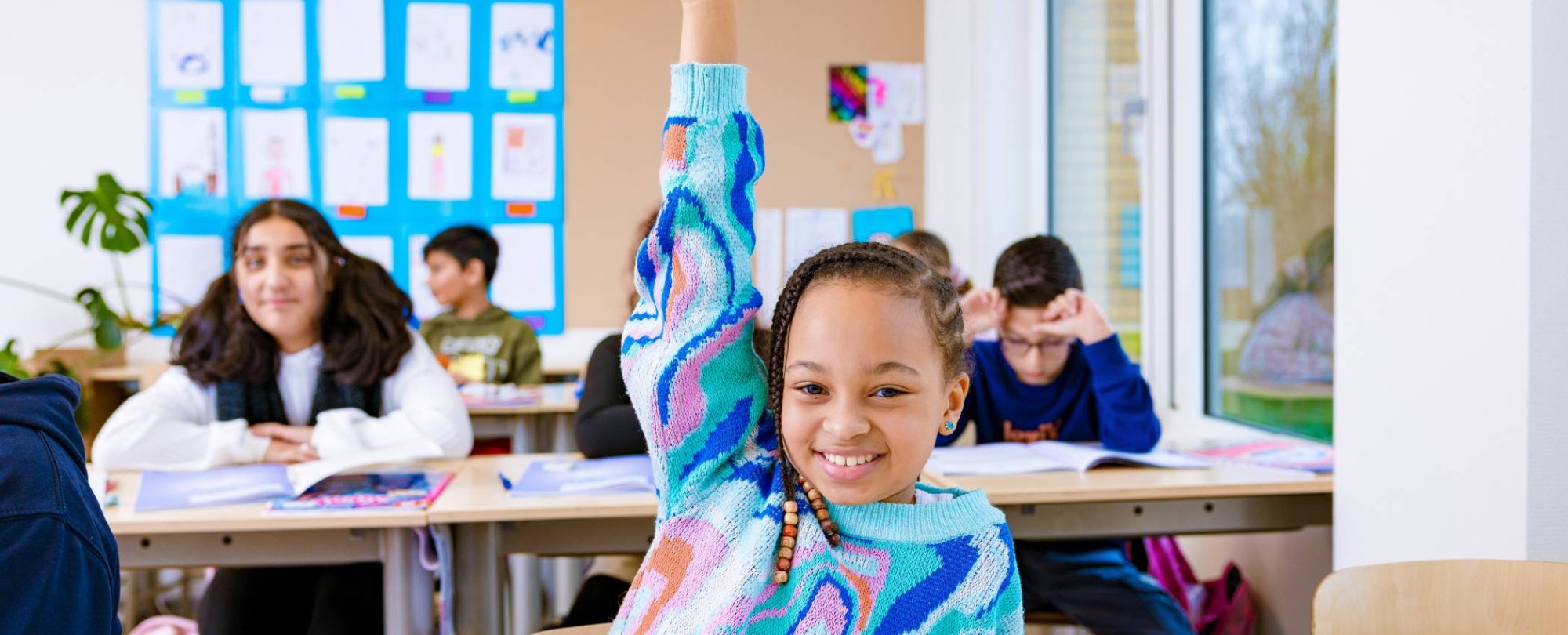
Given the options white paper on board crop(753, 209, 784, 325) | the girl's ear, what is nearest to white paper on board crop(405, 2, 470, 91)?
white paper on board crop(753, 209, 784, 325)

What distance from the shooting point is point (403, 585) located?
1.85m

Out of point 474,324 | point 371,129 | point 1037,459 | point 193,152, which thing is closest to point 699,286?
point 1037,459

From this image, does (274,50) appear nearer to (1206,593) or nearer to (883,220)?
(883,220)

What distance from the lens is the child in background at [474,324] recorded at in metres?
4.10

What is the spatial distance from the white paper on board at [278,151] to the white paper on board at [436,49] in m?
0.50

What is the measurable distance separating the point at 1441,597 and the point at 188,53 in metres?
4.92

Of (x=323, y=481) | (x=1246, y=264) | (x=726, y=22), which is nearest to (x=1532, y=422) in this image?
(x=726, y=22)

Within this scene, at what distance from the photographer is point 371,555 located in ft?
6.06

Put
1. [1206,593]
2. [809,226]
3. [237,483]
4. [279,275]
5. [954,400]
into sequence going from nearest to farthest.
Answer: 1. [954,400]
2. [237,483]
3. [279,275]
4. [1206,593]
5. [809,226]

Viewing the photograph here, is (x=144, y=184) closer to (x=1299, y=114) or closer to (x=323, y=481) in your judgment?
(x=323, y=481)

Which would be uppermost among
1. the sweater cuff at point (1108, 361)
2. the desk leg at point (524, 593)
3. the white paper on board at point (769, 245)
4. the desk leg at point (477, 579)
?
the white paper on board at point (769, 245)

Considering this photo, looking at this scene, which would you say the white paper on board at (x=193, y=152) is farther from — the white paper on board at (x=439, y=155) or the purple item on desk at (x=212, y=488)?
the purple item on desk at (x=212, y=488)

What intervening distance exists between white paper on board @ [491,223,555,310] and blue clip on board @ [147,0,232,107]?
50.0 inches

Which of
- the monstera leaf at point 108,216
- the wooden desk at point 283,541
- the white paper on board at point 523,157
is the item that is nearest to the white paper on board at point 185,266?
the monstera leaf at point 108,216
